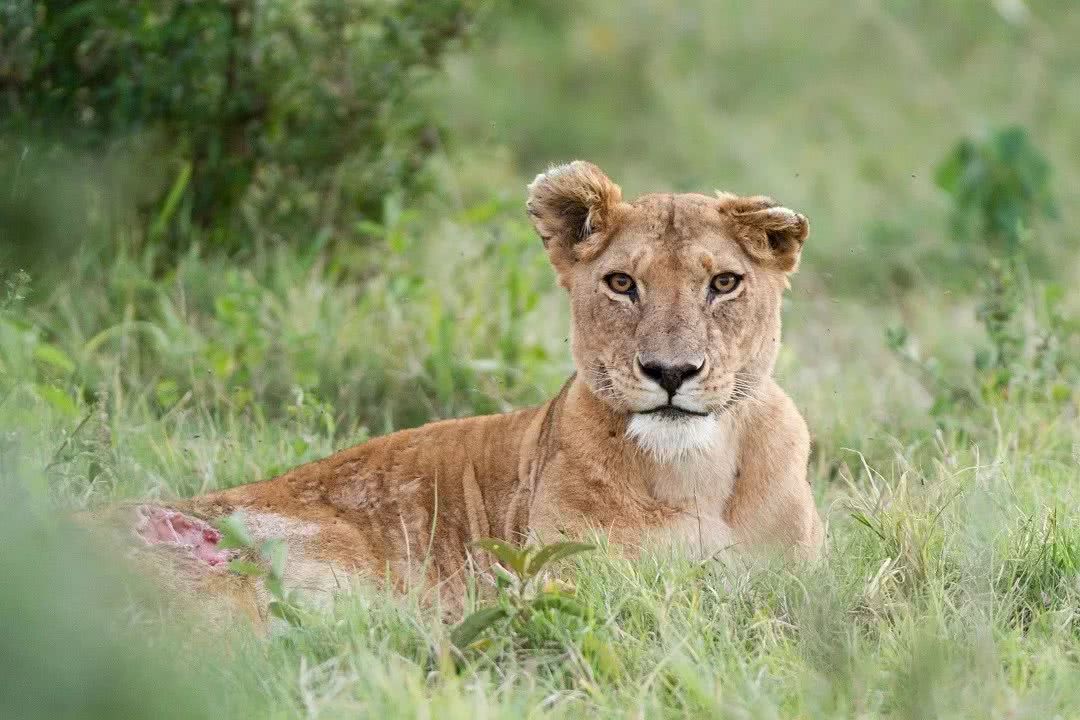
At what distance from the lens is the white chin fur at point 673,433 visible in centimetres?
375

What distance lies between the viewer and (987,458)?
497cm

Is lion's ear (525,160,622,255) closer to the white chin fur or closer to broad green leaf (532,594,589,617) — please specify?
the white chin fur

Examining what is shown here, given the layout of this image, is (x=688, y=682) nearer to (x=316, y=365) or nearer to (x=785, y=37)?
(x=316, y=365)

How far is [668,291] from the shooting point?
12.6 ft

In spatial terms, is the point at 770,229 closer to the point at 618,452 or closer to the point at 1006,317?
the point at 618,452

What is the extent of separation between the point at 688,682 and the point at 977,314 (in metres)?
3.00

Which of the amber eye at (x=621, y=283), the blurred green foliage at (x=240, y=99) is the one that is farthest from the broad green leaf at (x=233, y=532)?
the blurred green foliage at (x=240, y=99)

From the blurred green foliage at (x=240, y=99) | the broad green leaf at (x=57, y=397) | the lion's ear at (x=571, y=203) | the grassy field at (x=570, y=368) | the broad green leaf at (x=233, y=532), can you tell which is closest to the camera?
the grassy field at (x=570, y=368)

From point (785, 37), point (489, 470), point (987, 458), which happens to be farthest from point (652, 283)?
point (785, 37)

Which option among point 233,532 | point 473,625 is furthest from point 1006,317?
point 233,532

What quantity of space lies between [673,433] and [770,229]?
62 cm

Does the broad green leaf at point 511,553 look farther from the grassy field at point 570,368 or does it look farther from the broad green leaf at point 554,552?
the grassy field at point 570,368

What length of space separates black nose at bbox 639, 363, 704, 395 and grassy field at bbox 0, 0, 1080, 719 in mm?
401

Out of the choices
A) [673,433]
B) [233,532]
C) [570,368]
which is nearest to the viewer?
[233,532]
